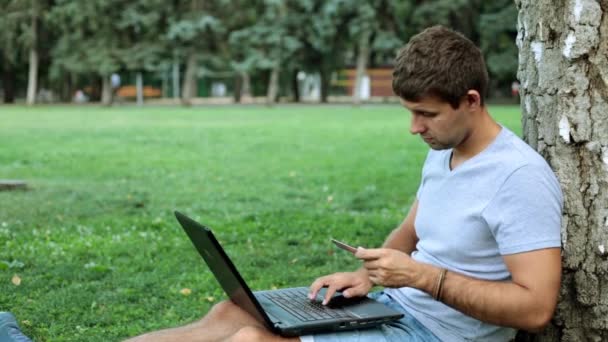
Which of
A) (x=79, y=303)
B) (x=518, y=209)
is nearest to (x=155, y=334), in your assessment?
(x=518, y=209)

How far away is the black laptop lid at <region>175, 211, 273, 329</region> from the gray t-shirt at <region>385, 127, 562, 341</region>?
22.7 inches

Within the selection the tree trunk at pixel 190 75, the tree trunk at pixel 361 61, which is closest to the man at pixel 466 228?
the tree trunk at pixel 361 61

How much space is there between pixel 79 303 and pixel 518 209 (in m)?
3.48

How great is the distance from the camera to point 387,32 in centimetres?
3997

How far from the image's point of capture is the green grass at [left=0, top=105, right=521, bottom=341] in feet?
18.0

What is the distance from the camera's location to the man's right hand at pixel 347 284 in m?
3.12

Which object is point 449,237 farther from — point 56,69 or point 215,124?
point 56,69

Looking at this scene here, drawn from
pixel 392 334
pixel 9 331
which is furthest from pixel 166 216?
pixel 392 334

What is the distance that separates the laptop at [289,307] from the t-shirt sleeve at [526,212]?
1.59 ft

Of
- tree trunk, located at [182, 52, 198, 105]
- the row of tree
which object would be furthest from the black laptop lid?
tree trunk, located at [182, 52, 198, 105]

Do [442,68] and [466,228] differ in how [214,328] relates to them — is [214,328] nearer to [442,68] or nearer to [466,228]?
[466,228]

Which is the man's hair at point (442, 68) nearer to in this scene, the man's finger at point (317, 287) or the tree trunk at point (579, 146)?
the tree trunk at point (579, 146)

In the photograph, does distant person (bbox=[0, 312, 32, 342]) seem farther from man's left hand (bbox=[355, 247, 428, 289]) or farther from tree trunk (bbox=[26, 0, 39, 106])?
tree trunk (bbox=[26, 0, 39, 106])

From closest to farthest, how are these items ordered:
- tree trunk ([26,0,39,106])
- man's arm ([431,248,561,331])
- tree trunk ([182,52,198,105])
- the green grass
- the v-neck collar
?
man's arm ([431,248,561,331]), the v-neck collar, the green grass, tree trunk ([182,52,198,105]), tree trunk ([26,0,39,106])
